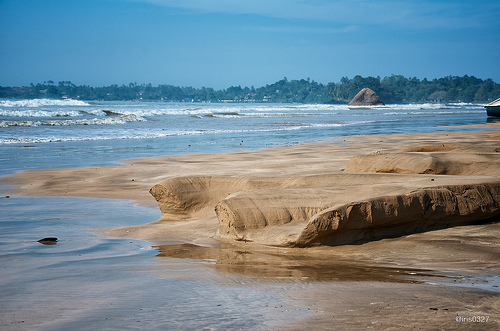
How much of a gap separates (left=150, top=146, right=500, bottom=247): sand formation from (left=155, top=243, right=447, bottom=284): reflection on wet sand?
0.23 meters

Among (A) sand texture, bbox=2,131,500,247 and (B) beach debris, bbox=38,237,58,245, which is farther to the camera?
(B) beach debris, bbox=38,237,58,245

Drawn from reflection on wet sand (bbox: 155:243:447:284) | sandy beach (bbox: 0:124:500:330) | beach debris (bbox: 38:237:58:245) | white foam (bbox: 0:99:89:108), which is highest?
white foam (bbox: 0:99:89:108)

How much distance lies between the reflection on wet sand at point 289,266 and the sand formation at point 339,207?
0.23 meters

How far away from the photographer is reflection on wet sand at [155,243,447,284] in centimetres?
368

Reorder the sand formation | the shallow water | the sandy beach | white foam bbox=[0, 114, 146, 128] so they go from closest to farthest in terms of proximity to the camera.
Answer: the shallow water, the sandy beach, the sand formation, white foam bbox=[0, 114, 146, 128]

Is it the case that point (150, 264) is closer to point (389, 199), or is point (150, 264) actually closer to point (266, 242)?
point (266, 242)

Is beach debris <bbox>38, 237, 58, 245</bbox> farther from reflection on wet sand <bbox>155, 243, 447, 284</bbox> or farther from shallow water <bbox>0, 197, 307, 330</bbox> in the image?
reflection on wet sand <bbox>155, 243, 447, 284</bbox>

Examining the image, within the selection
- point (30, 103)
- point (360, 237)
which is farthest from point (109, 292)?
point (30, 103)

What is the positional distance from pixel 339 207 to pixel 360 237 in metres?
0.42

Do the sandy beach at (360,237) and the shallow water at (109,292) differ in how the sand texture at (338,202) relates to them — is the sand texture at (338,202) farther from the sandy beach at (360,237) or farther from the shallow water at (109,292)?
the shallow water at (109,292)

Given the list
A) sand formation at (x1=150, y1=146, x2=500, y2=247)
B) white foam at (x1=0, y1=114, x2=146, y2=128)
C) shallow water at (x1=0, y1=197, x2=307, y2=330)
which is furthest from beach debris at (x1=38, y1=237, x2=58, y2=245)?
white foam at (x1=0, y1=114, x2=146, y2=128)

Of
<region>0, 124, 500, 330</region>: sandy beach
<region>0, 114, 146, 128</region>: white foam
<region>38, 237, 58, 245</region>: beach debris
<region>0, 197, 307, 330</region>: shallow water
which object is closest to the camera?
<region>0, 197, 307, 330</region>: shallow water

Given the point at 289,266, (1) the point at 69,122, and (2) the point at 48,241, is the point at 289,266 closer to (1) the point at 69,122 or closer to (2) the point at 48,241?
(2) the point at 48,241

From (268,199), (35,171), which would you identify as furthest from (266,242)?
(35,171)
